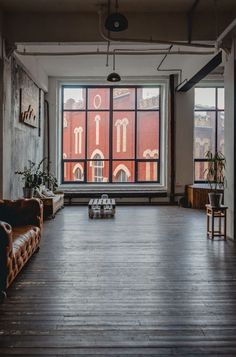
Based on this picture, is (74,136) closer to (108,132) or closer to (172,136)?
(108,132)

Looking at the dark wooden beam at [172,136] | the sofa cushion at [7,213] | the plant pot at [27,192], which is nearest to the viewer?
the sofa cushion at [7,213]

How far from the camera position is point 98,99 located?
1285 cm

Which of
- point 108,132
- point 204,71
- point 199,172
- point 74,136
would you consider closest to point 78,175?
point 74,136

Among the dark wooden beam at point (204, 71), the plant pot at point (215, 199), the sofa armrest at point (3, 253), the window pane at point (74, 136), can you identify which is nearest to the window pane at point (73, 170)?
the window pane at point (74, 136)

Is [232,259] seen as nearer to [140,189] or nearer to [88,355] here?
[88,355]

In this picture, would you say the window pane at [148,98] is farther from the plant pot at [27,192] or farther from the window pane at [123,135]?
the plant pot at [27,192]

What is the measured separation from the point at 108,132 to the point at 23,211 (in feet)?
25.8

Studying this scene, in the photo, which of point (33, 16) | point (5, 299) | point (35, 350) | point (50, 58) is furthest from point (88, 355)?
point (50, 58)

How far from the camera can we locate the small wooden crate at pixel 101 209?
9.17 metres

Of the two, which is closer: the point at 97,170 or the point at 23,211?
the point at 23,211

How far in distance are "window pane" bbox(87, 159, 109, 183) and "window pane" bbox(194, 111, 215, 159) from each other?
10.2 ft

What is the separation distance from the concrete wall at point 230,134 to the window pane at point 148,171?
5.94m

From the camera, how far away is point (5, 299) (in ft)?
11.5

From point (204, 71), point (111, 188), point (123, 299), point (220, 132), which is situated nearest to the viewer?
point (123, 299)
